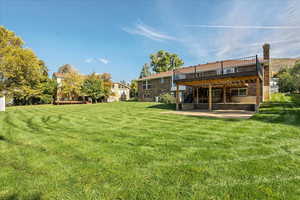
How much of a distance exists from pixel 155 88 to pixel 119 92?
66.0 ft

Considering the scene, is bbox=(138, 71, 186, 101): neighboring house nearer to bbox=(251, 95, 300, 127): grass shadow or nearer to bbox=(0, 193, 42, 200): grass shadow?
bbox=(251, 95, 300, 127): grass shadow

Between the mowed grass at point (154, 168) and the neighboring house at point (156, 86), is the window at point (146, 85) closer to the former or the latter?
the neighboring house at point (156, 86)

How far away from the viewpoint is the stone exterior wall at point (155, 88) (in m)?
24.8

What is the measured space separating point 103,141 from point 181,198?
303 cm

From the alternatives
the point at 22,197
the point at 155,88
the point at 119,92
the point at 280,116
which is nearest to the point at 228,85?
the point at 280,116

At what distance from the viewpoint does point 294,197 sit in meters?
1.83

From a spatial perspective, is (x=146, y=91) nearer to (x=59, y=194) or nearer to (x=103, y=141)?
(x=103, y=141)

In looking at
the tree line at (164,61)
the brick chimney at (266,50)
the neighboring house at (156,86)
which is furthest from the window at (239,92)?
the tree line at (164,61)

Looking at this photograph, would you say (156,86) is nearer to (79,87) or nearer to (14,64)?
(79,87)

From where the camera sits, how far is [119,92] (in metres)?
43.8

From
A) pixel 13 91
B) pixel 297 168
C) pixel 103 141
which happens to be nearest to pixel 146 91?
pixel 13 91

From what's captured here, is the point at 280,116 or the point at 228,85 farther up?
the point at 228,85

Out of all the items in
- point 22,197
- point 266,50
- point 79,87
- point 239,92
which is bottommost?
point 22,197

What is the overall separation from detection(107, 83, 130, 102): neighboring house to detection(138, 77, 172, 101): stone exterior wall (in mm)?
13648
